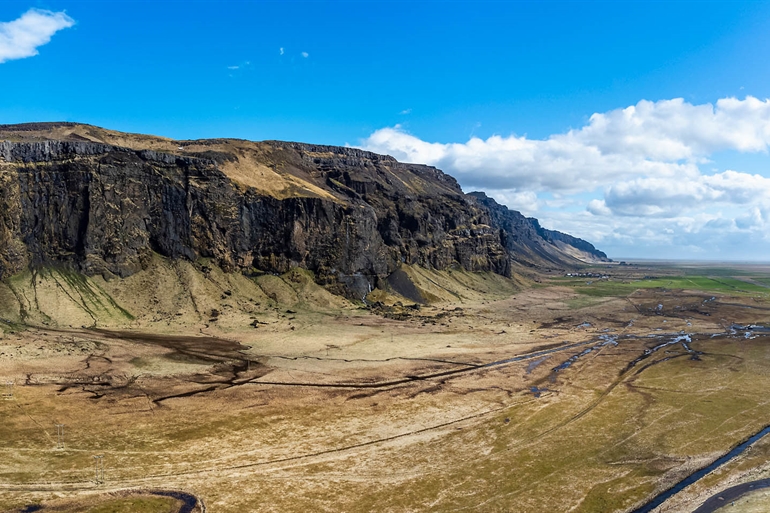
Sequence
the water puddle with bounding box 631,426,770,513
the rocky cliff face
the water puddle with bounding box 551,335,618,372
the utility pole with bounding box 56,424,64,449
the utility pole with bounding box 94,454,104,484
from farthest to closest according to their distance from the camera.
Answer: the rocky cliff face < the water puddle with bounding box 551,335,618,372 < the utility pole with bounding box 56,424,64,449 < the utility pole with bounding box 94,454,104,484 < the water puddle with bounding box 631,426,770,513

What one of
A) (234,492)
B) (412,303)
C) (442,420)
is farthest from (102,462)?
(412,303)

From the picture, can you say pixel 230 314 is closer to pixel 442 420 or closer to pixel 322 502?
pixel 442 420

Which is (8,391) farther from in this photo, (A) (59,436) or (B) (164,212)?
(B) (164,212)

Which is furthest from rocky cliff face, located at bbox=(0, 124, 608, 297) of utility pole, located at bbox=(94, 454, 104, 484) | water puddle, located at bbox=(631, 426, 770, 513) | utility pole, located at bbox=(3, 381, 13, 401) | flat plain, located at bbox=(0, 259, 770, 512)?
water puddle, located at bbox=(631, 426, 770, 513)

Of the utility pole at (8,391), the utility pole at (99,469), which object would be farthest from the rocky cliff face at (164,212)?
the utility pole at (99,469)

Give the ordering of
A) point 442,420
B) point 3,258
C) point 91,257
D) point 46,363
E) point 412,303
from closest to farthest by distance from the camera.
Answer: point 442,420
point 46,363
point 3,258
point 91,257
point 412,303

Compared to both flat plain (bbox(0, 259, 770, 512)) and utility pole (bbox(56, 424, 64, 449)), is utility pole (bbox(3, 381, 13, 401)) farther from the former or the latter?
utility pole (bbox(56, 424, 64, 449))
